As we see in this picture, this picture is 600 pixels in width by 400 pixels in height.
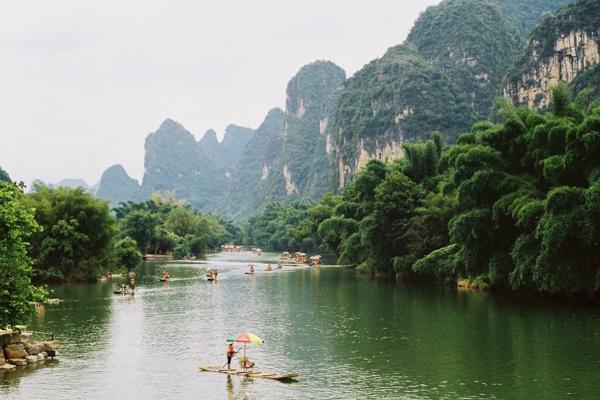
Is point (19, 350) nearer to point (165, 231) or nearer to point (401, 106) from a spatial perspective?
point (165, 231)

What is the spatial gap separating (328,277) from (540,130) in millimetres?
24027

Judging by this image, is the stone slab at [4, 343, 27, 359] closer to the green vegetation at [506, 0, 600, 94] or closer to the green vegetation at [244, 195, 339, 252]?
the green vegetation at [244, 195, 339, 252]

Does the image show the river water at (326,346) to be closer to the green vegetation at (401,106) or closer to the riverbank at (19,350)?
the riverbank at (19,350)

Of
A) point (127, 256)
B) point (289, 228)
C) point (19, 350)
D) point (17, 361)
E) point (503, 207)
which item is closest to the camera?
point (17, 361)

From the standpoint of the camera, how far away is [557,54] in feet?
313

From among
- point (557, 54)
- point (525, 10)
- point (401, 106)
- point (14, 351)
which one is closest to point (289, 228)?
point (401, 106)

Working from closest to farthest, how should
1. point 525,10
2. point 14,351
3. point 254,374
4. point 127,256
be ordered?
1. point 254,374
2. point 14,351
3. point 127,256
4. point 525,10

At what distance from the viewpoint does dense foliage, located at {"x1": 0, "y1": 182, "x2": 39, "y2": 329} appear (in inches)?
743

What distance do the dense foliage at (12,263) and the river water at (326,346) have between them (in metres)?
1.64

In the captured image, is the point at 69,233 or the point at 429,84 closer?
the point at 69,233

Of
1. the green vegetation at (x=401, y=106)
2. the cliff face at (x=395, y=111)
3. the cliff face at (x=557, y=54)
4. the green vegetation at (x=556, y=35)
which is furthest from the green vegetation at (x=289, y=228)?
the green vegetation at (x=556, y=35)

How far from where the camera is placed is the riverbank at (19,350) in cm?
1916

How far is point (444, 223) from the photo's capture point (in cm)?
4528

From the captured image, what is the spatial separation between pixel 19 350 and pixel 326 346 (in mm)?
9333
